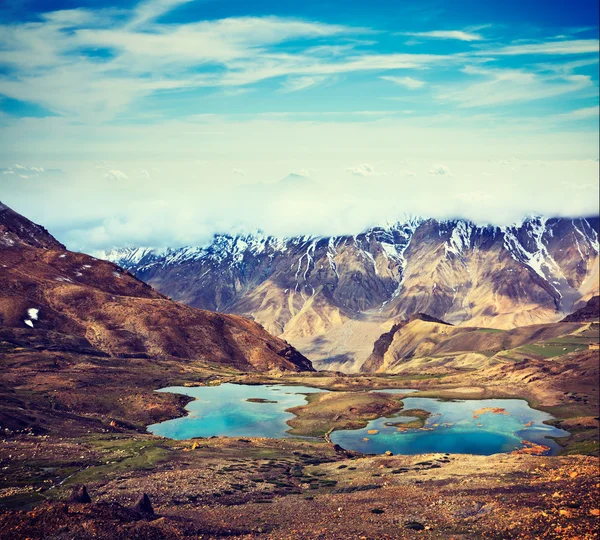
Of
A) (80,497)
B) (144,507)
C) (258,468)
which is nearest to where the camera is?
(144,507)

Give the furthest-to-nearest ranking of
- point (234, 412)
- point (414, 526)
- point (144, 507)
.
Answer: point (234, 412) < point (414, 526) < point (144, 507)

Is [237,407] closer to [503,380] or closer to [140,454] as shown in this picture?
[140,454]

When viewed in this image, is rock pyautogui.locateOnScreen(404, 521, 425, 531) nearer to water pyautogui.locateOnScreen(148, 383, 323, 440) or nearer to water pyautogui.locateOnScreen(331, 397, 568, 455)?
water pyautogui.locateOnScreen(331, 397, 568, 455)

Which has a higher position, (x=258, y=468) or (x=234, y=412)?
(x=258, y=468)

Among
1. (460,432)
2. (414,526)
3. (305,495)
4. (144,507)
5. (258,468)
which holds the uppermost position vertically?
(144,507)

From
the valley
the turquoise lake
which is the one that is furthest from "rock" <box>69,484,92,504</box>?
the turquoise lake

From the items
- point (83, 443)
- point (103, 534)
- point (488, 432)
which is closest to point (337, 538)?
point (103, 534)

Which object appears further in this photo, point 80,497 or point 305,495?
point 305,495

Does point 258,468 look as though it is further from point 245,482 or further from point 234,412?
point 234,412

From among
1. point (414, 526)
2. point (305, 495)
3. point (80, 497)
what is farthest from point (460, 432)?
point (80, 497)
